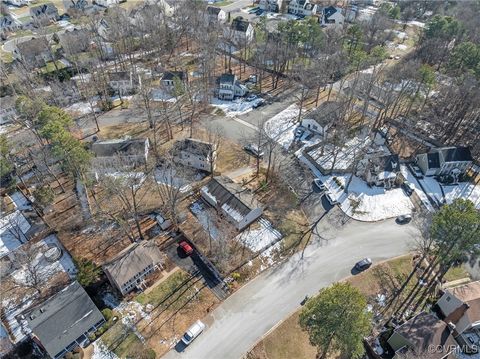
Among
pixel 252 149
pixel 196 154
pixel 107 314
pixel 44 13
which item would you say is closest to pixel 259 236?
pixel 196 154

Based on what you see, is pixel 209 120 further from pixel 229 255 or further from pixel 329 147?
pixel 229 255

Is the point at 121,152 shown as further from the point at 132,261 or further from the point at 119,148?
the point at 132,261

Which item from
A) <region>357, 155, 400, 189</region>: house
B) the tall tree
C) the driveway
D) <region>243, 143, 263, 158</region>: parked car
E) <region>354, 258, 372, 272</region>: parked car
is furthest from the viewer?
<region>243, 143, 263, 158</region>: parked car

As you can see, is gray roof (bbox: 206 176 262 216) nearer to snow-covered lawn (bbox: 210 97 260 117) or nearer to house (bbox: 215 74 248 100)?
snow-covered lawn (bbox: 210 97 260 117)

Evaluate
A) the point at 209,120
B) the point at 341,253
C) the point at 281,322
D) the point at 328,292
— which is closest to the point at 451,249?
the point at 341,253

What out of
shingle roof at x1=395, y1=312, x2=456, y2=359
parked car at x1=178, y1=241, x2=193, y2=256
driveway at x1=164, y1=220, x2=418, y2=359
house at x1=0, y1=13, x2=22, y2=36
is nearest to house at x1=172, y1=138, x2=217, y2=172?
parked car at x1=178, y1=241, x2=193, y2=256

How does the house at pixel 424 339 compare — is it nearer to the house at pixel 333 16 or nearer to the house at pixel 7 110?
the house at pixel 7 110
